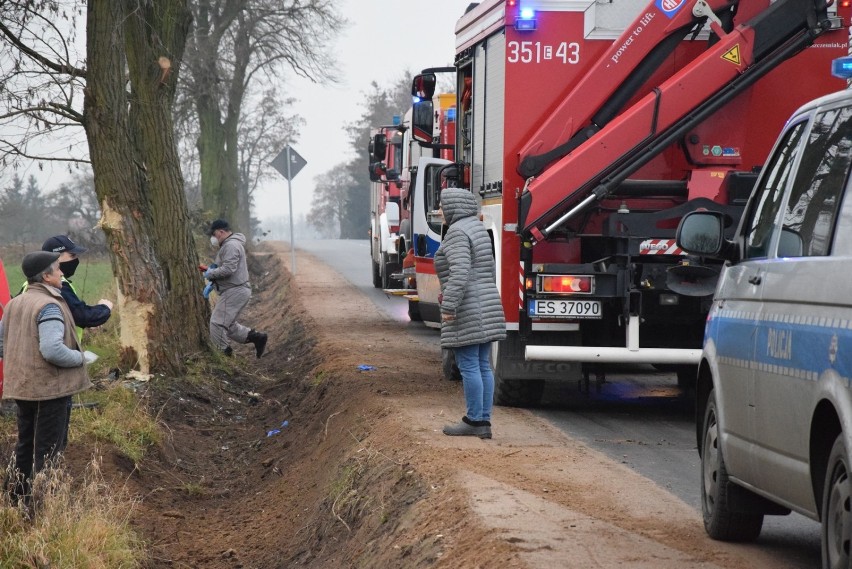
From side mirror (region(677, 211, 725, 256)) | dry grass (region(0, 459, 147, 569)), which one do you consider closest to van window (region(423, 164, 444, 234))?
dry grass (region(0, 459, 147, 569))

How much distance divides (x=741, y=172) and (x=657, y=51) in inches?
48.5

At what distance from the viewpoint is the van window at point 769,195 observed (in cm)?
568

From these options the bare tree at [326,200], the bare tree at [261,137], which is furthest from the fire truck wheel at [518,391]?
the bare tree at [326,200]

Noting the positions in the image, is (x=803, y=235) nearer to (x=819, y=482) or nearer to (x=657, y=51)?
(x=819, y=482)

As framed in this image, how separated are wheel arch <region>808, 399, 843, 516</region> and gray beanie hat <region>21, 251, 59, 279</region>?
Answer: 16.8 feet

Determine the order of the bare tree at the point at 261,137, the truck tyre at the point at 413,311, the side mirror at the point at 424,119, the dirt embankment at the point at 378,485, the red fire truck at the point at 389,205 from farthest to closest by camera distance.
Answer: the bare tree at the point at 261,137
the red fire truck at the point at 389,205
the truck tyre at the point at 413,311
the side mirror at the point at 424,119
the dirt embankment at the point at 378,485

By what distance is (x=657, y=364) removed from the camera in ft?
36.1

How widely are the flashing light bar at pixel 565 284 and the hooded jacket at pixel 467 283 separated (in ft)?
4.36

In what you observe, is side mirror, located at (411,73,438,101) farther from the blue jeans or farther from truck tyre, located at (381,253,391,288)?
truck tyre, located at (381,253,391,288)

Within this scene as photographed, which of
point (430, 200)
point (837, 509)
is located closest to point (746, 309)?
point (837, 509)

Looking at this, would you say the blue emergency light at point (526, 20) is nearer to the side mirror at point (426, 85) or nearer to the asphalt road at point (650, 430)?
the side mirror at point (426, 85)

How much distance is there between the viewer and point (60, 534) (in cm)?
779

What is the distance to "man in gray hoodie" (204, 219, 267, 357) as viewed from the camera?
54.2 ft

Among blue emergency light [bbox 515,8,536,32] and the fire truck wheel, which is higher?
blue emergency light [bbox 515,8,536,32]
